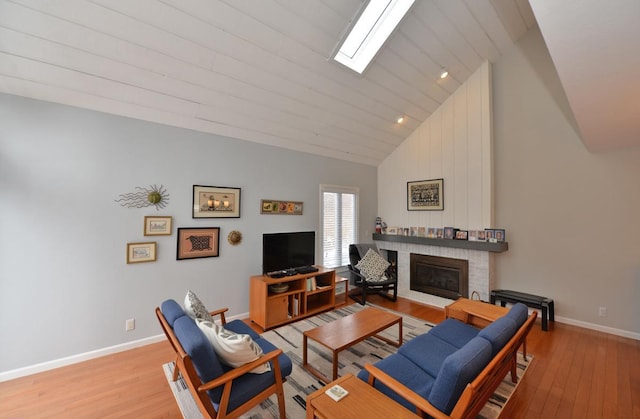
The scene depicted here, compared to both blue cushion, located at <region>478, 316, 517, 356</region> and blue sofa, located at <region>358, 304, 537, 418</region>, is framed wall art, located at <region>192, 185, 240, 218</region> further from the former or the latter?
blue cushion, located at <region>478, 316, 517, 356</region>

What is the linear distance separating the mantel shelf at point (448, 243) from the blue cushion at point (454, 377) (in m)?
3.11

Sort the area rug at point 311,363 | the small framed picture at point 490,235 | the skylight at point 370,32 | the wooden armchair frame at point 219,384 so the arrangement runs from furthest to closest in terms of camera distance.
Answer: the small framed picture at point 490,235 → the skylight at point 370,32 → the area rug at point 311,363 → the wooden armchair frame at point 219,384

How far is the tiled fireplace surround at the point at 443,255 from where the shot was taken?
409 cm

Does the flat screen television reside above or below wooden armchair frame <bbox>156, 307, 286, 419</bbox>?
above

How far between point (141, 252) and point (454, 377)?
10.6 ft

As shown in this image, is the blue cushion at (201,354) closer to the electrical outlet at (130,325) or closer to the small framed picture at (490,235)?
the electrical outlet at (130,325)

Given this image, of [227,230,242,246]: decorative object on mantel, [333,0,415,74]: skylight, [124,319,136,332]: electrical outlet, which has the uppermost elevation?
[333,0,415,74]: skylight

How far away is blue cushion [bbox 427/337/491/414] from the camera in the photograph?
4.25 feet

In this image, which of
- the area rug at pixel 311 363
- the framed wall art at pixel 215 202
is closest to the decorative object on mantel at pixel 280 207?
the framed wall art at pixel 215 202

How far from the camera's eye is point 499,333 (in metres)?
1.67

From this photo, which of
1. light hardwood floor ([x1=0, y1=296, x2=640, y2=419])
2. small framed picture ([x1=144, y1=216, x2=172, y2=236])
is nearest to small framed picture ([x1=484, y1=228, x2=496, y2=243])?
light hardwood floor ([x1=0, y1=296, x2=640, y2=419])

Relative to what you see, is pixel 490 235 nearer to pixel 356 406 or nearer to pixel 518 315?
pixel 518 315

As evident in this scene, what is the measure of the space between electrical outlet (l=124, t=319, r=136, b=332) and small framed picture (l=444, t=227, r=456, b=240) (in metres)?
4.71

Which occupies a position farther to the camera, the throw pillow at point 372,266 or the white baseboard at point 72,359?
the throw pillow at point 372,266
